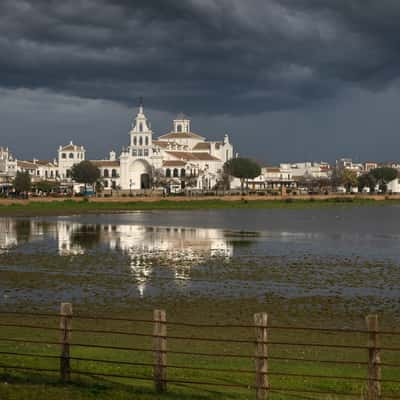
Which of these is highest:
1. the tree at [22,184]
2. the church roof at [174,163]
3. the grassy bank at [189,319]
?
the church roof at [174,163]

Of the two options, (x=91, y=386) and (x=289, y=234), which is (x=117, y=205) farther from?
(x=91, y=386)

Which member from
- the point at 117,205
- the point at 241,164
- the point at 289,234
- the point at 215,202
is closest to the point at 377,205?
the point at 215,202

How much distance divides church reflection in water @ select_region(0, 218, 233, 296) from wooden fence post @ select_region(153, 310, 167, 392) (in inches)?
609

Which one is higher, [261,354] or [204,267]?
[261,354]

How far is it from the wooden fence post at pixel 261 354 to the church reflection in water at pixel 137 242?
1638cm

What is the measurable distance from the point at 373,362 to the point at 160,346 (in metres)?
3.09

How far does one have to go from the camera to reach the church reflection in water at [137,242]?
37.0 metres

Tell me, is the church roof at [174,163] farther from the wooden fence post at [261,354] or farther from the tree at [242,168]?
the wooden fence post at [261,354]

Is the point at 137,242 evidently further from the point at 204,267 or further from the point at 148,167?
the point at 148,167

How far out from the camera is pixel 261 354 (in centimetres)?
1078

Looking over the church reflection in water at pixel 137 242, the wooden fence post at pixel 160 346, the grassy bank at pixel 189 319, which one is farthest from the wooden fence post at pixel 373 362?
the church reflection in water at pixel 137 242

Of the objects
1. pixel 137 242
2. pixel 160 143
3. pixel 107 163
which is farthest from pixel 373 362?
pixel 107 163

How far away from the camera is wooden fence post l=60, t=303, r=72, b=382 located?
1171 cm

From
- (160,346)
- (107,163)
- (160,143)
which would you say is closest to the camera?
(160,346)
